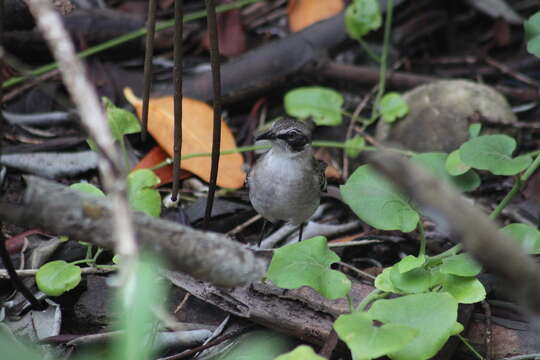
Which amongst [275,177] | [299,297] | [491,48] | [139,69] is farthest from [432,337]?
[491,48]

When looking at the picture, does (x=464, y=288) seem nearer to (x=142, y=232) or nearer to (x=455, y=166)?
(x=455, y=166)

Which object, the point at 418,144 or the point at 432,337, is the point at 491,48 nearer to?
the point at 418,144

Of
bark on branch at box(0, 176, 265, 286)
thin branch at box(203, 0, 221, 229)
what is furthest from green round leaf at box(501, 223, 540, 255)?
bark on branch at box(0, 176, 265, 286)

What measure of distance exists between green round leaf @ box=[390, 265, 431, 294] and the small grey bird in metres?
0.74

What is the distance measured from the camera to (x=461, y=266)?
2891mm

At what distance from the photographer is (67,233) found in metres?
2.10

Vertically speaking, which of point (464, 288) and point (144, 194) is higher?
point (144, 194)

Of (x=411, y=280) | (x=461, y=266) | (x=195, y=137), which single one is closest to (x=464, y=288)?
(x=461, y=266)

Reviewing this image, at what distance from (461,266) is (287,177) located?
3.33ft

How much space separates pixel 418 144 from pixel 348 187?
1.52 meters

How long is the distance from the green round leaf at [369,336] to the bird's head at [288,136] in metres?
1.28

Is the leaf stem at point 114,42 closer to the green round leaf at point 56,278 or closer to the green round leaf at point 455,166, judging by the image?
the green round leaf at point 56,278

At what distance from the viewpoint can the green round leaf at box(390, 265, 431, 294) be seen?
2.89m

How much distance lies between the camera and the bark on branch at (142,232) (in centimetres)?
→ 199
